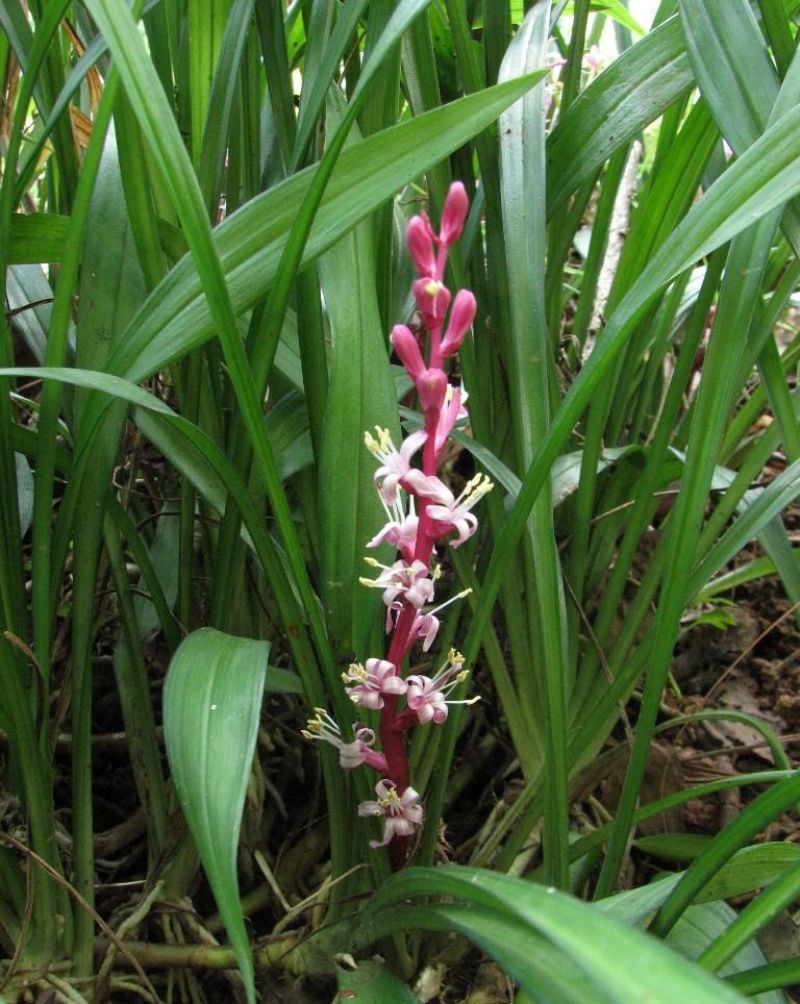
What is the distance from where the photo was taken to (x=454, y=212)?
0.52 metres

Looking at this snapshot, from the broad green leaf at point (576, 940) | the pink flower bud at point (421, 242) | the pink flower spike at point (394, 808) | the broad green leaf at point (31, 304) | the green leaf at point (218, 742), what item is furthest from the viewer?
the broad green leaf at point (31, 304)

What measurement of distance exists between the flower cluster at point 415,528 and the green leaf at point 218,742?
8 centimetres

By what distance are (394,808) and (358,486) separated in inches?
7.9

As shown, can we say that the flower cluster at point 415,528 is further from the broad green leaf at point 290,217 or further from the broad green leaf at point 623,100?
the broad green leaf at point 623,100

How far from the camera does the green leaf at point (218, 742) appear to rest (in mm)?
407

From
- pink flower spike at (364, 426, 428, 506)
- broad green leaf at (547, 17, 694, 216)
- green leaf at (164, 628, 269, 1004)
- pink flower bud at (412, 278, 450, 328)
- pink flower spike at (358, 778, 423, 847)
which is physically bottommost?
pink flower spike at (358, 778, 423, 847)

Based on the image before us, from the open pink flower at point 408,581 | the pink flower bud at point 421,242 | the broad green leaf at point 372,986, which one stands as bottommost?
the broad green leaf at point 372,986

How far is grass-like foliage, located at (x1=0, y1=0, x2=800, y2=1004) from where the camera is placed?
0.52 meters

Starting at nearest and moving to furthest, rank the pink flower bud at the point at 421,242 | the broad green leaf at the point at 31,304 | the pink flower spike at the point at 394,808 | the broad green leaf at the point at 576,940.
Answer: the broad green leaf at the point at 576,940
the pink flower bud at the point at 421,242
the pink flower spike at the point at 394,808
the broad green leaf at the point at 31,304

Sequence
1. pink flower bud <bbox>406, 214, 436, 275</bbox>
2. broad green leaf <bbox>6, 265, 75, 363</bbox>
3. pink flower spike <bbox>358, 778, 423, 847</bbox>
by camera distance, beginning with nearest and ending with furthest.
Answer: pink flower bud <bbox>406, 214, 436, 275</bbox> < pink flower spike <bbox>358, 778, 423, 847</bbox> < broad green leaf <bbox>6, 265, 75, 363</bbox>

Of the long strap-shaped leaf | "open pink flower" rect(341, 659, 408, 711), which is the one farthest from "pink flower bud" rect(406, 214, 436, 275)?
"open pink flower" rect(341, 659, 408, 711)

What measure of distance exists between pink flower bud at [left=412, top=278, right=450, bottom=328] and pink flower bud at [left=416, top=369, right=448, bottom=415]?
0.09 feet

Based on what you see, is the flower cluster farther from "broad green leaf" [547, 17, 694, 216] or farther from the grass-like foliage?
"broad green leaf" [547, 17, 694, 216]

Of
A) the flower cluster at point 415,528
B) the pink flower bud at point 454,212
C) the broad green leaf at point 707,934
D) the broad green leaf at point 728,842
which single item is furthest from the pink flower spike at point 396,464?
the broad green leaf at point 707,934
